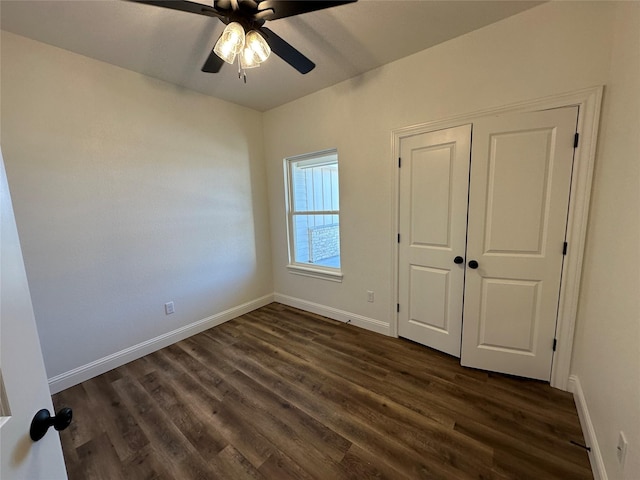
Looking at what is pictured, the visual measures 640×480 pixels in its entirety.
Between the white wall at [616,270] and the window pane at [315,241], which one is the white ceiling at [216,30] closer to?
the white wall at [616,270]

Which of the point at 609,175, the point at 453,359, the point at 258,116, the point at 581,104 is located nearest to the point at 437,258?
the point at 453,359

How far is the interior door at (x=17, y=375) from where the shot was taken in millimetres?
569

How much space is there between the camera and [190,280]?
113 inches

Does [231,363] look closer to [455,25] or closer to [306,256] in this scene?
[306,256]

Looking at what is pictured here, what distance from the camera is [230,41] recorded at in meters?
1.46

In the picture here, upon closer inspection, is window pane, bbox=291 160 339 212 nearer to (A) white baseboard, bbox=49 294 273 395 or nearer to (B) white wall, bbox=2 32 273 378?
(B) white wall, bbox=2 32 273 378

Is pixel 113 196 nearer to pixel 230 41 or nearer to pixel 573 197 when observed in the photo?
pixel 230 41

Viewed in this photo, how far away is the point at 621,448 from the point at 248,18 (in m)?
2.71

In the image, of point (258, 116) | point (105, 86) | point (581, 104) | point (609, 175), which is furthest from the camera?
point (258, 116)

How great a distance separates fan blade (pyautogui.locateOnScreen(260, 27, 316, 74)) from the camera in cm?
150

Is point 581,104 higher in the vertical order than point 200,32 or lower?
lower

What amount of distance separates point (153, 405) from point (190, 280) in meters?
1.25

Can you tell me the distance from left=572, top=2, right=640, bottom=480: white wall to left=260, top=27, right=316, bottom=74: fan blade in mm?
1705

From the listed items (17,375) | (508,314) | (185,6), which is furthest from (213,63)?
(508,314)
